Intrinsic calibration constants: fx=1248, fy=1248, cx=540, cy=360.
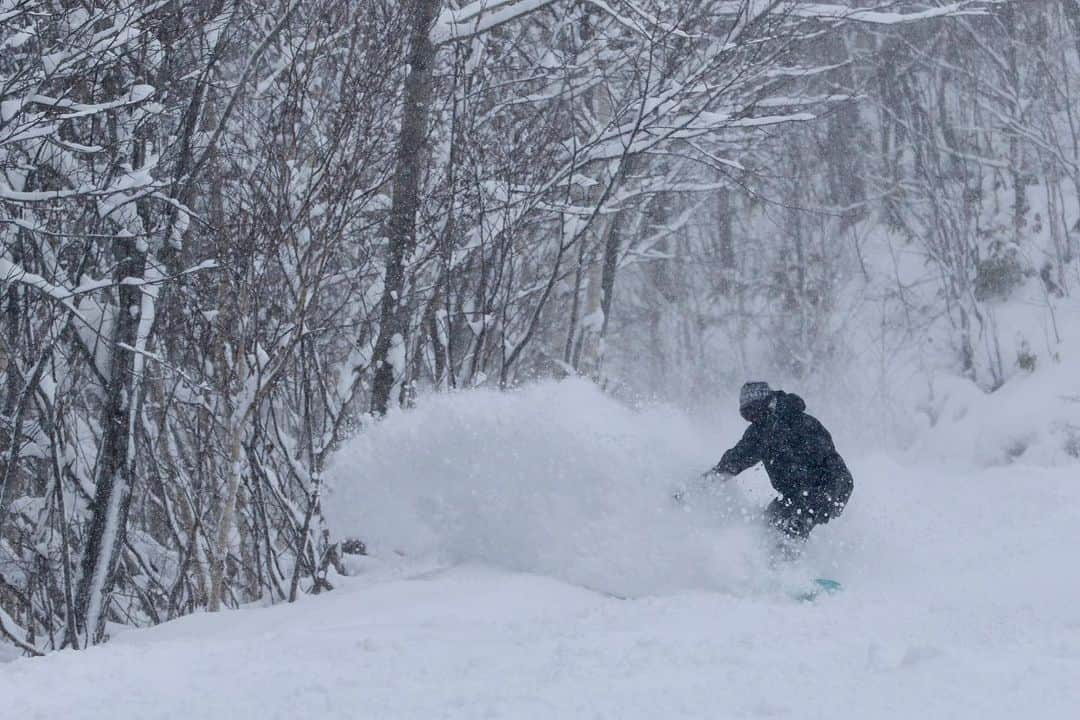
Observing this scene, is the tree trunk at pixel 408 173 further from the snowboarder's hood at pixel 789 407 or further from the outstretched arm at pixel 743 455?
the snowboarder's hood at pixel 789 407

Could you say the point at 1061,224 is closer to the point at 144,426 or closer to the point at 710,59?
the point at 710,59

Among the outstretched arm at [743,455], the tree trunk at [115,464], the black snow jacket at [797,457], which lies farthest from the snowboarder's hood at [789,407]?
the tree trunk at [115,464]

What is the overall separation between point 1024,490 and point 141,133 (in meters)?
9.68

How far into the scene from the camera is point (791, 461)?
7250 mm

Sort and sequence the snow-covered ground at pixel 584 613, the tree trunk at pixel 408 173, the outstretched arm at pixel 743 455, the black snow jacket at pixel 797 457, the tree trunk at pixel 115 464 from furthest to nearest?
the tree trunk at pixel 408 173 → the tree trunk at pixel 115 464 → the black snow jacket at pixel 797 457 → the outstretched arm at pixel 743 455 → the snow-covered ground at pixel 584 613

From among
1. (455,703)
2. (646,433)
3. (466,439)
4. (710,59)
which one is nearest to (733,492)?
(646,433)

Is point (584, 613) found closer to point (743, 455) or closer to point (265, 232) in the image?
point (743, 455)

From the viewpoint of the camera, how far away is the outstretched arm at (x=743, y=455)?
280 inches

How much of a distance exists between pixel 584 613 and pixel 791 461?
7.86ft

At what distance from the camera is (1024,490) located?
43.1ft

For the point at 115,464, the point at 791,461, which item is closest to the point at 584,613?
the point at 791,461

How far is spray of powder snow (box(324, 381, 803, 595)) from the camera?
6.65m

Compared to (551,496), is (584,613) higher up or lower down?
lower down

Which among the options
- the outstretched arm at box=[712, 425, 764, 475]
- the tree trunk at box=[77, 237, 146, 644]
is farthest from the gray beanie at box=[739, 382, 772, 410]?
the tree trunk at box=[77, 237, 146, 644]
